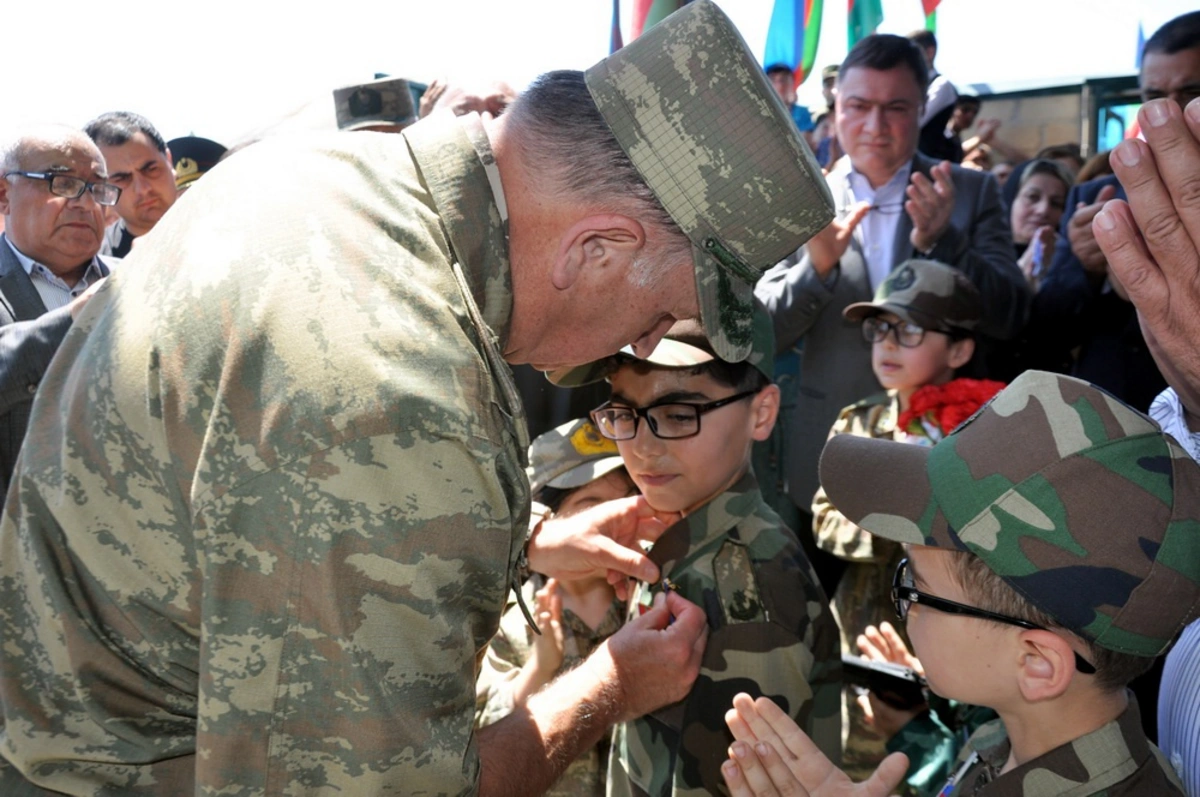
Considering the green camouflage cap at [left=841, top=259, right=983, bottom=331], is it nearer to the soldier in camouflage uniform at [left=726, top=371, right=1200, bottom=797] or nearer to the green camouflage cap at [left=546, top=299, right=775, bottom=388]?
the green camouflage cap at [left=546, top=299, right=775, bottom=388]

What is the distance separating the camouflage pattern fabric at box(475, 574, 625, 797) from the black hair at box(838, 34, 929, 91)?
8.73ft

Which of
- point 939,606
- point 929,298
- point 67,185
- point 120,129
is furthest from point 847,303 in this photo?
point 120,129

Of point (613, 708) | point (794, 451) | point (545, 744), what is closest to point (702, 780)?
point (613, 708)

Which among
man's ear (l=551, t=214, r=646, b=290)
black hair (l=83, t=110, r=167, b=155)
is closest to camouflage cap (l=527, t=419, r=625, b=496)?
man's ear (l=551, t=214, r=646, b=290)

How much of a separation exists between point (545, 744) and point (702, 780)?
52 centimetres

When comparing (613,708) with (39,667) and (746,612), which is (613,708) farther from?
(39,667)

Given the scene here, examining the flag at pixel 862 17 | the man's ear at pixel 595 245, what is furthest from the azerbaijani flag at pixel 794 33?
the man's ear at pixel 595 245

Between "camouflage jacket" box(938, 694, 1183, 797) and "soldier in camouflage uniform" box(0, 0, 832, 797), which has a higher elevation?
"soldier in camouflage uniform" box(0, 0, 832, 797)

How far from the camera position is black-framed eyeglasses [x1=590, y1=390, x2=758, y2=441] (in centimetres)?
273

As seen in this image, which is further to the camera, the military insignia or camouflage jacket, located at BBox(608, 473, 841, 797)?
the military insignia

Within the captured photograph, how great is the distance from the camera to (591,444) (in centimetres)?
321

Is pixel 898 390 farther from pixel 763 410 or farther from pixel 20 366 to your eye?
pixel 20 366

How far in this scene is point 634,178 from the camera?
5.37 ft

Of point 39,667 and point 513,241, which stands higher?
point 513,241
